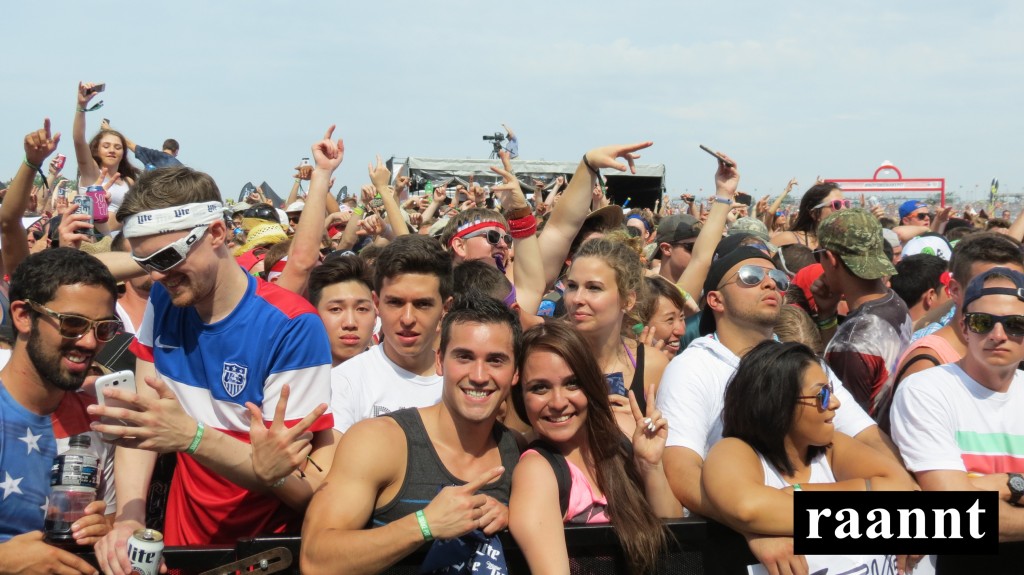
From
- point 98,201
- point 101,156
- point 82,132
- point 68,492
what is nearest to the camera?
point 68,492

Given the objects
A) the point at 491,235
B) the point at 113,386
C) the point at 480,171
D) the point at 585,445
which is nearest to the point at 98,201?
the point at 491,235

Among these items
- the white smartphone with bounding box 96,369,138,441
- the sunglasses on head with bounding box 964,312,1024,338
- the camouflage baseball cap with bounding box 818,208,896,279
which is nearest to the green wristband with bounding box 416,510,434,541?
the white smartphone with bounding box 96,369,138,441

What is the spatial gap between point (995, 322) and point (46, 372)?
3767 millimetres

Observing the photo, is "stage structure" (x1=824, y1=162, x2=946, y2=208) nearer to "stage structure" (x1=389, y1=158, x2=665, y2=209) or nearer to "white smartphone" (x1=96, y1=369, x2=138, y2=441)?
"stage structure" (x1=389, y1=158, x2=665, y2=209)

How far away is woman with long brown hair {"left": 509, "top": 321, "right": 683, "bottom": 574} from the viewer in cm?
302

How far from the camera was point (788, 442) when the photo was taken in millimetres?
3262

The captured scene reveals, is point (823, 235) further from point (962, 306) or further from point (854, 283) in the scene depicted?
point (962, 306)

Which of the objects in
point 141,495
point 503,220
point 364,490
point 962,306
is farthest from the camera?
point 503,220

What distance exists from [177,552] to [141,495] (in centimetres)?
42

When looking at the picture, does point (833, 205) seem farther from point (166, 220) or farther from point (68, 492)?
point (68, 492)

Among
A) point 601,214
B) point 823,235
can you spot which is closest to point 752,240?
point 823,235

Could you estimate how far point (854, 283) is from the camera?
4863 millimetres

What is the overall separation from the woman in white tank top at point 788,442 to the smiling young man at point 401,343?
1.36 meters

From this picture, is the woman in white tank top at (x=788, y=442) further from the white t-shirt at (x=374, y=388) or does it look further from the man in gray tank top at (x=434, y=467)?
the white t-shirt at (x=374, y=388)
